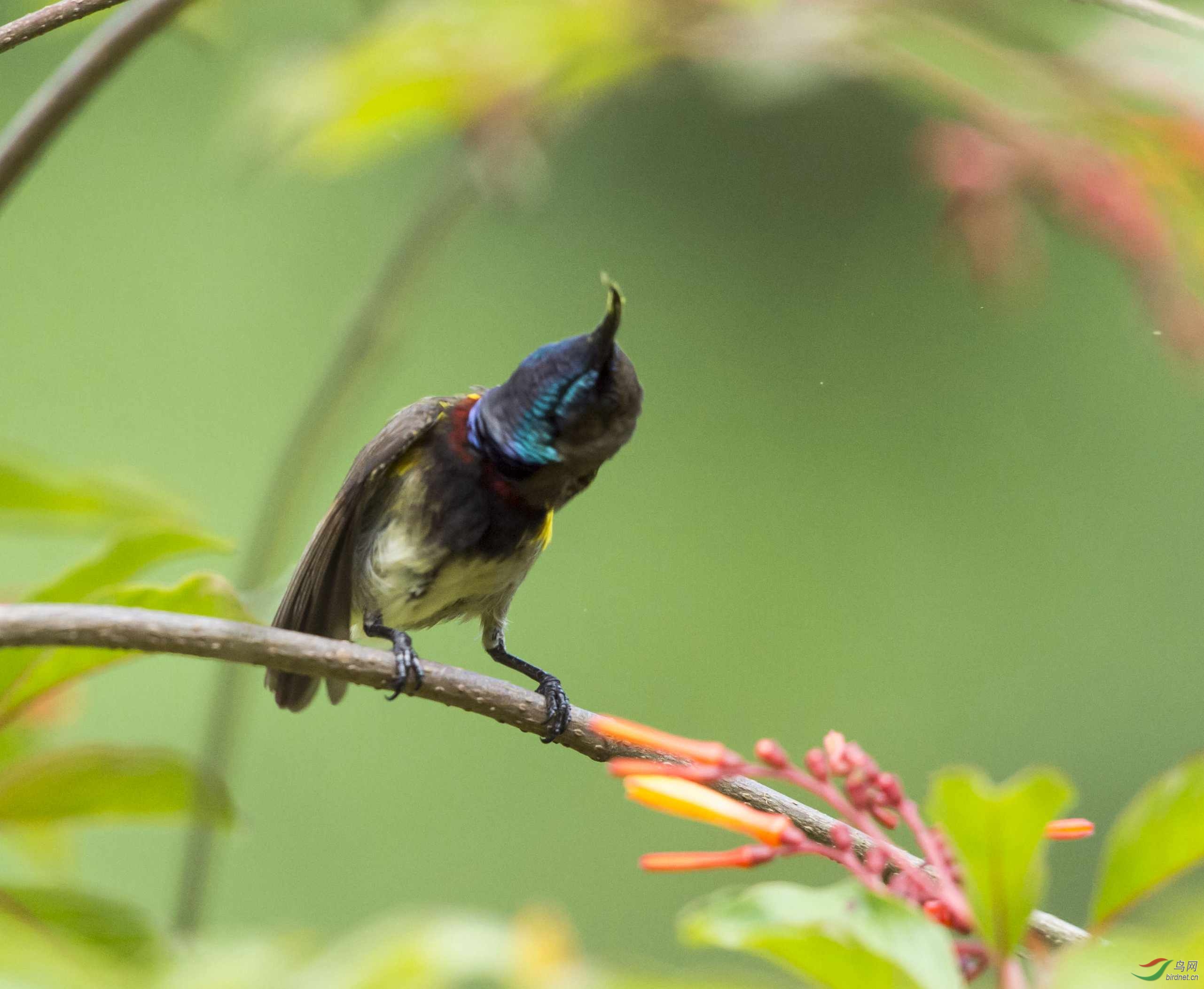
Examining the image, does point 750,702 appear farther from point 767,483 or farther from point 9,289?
point 9,289

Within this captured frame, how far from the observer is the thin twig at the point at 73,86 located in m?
0.58

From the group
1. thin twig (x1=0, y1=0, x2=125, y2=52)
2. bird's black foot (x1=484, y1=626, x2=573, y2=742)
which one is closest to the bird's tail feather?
bird's black foot (x1=484, y1=626, x2=573, y2=742)

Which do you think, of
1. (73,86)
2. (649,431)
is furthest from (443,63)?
(649,431)

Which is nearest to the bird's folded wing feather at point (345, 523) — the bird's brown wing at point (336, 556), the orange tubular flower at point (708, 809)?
the bird's brown wing at point (336, 556)

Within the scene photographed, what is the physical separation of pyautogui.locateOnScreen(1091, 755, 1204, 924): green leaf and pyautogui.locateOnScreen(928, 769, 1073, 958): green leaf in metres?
0.05

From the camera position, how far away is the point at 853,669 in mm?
2348

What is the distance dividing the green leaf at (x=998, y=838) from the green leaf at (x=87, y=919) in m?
0.39

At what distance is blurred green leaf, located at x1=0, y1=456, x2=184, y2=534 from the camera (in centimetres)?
60

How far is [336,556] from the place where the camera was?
0.93m

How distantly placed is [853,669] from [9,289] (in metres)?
1.77

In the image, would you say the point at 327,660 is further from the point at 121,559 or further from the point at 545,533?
the point at 545,533

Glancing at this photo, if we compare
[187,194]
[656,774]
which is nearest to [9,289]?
[187,194]

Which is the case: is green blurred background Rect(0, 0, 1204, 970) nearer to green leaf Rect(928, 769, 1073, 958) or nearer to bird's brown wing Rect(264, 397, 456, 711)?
bird's brown wing Rect(264, 397, 456, 711)

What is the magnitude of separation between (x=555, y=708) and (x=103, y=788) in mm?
262
